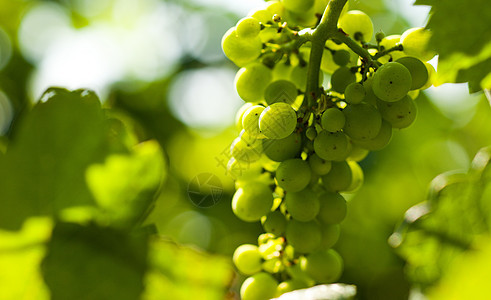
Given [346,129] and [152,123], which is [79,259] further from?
[152,123]

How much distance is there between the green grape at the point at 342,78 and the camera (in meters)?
0.73

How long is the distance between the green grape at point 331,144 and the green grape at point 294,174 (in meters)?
0.04

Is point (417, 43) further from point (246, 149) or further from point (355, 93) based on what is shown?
point (246, 149)

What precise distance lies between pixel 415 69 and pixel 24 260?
1.87 ft

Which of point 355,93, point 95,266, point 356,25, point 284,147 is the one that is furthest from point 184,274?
point 356,25

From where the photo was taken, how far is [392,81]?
0.63 metres

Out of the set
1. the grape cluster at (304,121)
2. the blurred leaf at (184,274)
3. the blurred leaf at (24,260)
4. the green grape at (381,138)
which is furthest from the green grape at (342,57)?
the blurred leaf at (24,260)

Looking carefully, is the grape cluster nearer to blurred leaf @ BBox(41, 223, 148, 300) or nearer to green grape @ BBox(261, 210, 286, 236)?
green grape @ BBox(261, 210, 286, 236)

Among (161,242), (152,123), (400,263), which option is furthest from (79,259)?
(152,123)

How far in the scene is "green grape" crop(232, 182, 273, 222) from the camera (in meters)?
0.79

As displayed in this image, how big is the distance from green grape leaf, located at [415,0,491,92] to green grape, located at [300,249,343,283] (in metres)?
0.31

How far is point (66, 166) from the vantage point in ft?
2.39

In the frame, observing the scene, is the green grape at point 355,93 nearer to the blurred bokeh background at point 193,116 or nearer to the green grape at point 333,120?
the green grape at point 333,120

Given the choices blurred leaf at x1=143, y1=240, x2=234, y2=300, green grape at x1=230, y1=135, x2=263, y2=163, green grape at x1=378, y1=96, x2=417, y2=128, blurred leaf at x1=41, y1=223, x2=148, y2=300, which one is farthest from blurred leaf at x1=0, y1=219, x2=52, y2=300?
green grape at x1=378, y1=96, x2=417, y2=128
